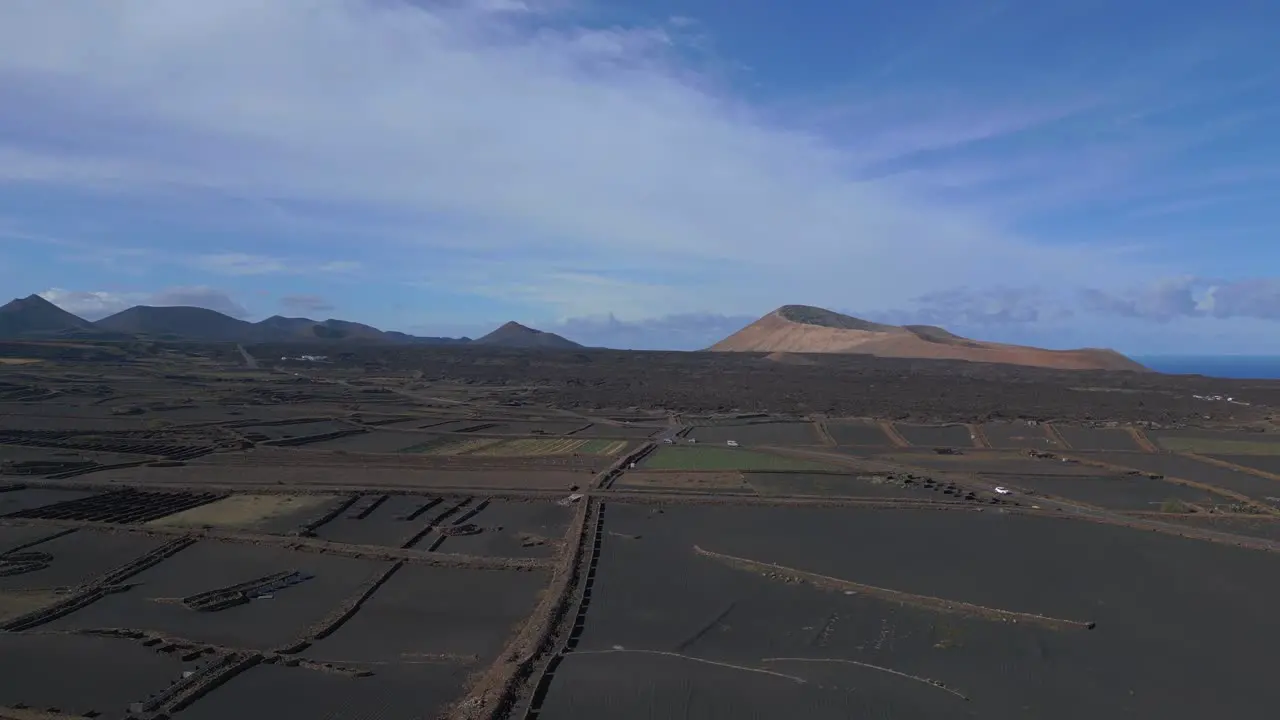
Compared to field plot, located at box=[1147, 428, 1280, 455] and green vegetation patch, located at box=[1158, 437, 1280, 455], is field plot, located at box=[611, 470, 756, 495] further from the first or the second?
green vegetation patch, located at box=[1158, 437, 1280, 455]

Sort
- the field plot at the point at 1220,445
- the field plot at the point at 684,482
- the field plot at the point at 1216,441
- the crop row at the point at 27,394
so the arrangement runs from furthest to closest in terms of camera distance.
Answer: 1. the crop row at the point at 27,394
2. the field plot at the point at 1216,441
3. the field plot at the point at 1220,445
4. the field plot at the point at 684,482

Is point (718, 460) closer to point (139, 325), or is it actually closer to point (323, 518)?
point (323, 518)

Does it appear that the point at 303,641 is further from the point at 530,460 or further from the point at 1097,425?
the point at 1097,425

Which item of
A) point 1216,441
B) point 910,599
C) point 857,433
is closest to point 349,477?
point 910,599

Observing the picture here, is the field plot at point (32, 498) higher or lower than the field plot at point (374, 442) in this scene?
lower

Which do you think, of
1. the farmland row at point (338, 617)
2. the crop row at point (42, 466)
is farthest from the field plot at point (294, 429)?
the farmland row at point (338, 617)

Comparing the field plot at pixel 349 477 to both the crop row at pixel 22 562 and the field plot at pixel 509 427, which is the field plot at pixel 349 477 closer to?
the crop row at pixel 22 562

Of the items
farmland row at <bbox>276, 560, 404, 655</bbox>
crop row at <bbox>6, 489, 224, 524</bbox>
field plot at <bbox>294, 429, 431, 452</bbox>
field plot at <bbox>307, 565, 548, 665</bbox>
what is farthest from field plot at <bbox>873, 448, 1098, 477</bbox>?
crop row at <bbox>6, 489, 224, 524</bbox>
